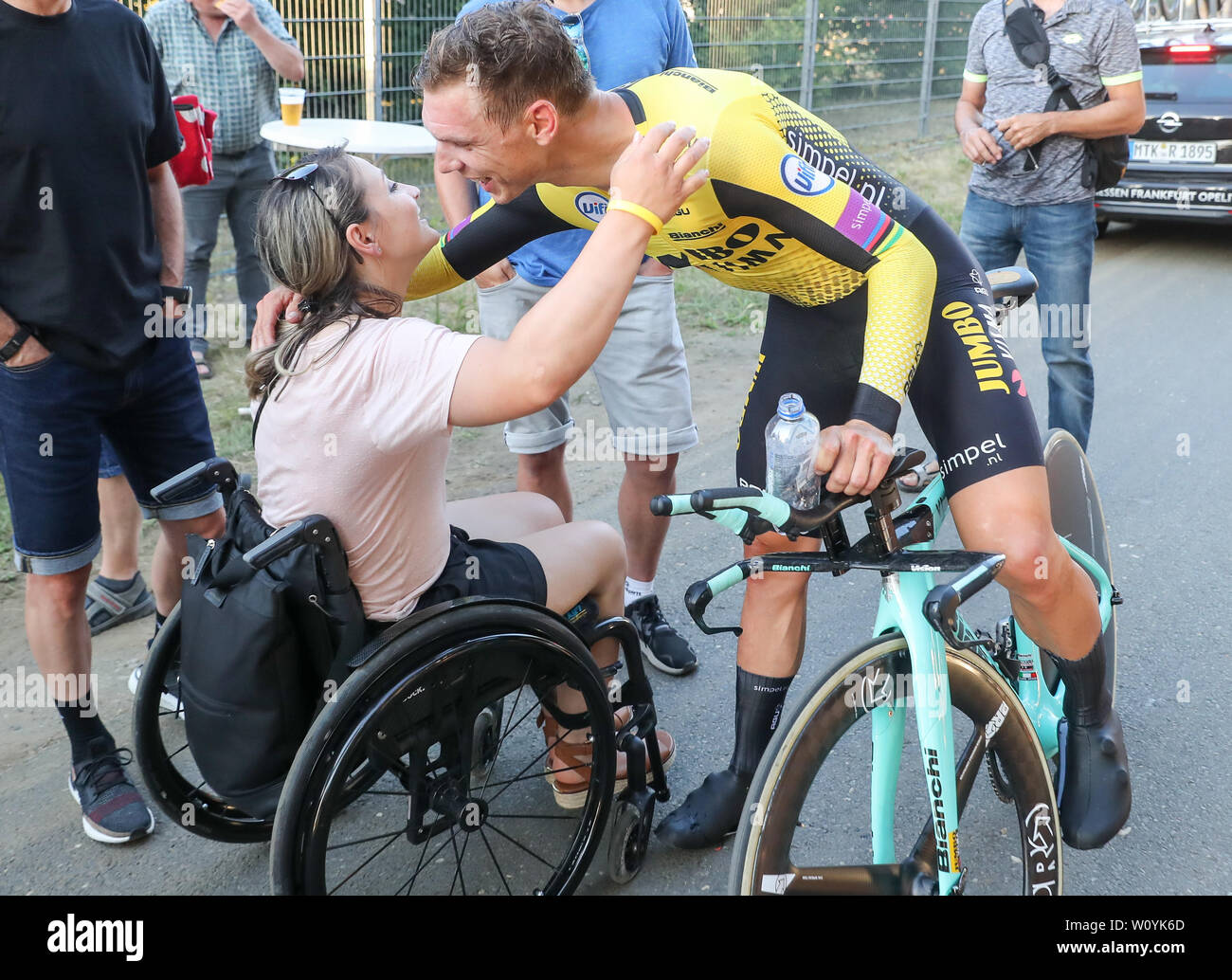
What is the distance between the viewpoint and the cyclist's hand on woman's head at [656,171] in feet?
6.46

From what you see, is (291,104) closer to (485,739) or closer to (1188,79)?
(485,739)

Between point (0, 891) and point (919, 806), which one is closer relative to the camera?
point (0, 891)

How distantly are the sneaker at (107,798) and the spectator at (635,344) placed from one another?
160 cm

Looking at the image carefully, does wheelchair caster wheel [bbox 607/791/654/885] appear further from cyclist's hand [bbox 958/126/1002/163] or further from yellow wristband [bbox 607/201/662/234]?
cyclist's hand [bbox 958/126/1002/163]

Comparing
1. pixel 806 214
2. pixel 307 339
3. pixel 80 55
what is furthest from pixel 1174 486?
pixel 80 55

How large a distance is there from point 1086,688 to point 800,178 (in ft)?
4.67

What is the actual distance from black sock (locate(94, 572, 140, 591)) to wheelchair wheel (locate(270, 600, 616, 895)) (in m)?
1.37

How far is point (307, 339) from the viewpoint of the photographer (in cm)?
226

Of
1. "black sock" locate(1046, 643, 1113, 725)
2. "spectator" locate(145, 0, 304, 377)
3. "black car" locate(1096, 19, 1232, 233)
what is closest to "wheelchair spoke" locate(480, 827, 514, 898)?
"black sock" locate(1046, 643, 1113, 725)

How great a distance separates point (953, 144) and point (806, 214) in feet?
41.9

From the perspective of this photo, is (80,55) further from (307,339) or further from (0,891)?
(0,891)

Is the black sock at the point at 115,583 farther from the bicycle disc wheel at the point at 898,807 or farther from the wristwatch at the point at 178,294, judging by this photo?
the bicycle disc wheel at the point at 898,807

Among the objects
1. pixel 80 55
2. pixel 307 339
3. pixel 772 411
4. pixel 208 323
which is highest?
pixel 80 55
